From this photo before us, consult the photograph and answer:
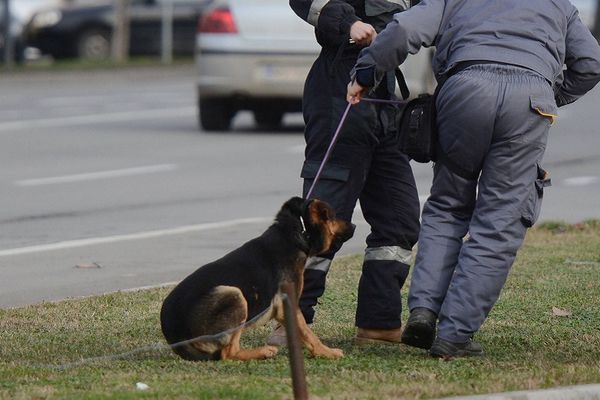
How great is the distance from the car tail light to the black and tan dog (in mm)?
10494

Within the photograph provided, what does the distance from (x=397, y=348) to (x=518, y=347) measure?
511 millimetres

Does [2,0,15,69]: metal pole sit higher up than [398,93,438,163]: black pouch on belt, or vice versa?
[398,93,438,163]: black pouch on belt

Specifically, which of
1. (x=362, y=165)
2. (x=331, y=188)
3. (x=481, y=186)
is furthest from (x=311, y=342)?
(x=481, y=186)

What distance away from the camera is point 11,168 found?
14.3m

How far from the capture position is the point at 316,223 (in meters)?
6.31

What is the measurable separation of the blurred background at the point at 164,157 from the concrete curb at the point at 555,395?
324 cm

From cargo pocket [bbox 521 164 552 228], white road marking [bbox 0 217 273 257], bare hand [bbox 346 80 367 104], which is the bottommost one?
white road marking [bbox 0 217 273 257]

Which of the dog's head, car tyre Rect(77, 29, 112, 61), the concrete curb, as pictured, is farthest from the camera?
car tyre Rect(77, 29, 112, 61)

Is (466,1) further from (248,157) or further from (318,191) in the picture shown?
(248,157)

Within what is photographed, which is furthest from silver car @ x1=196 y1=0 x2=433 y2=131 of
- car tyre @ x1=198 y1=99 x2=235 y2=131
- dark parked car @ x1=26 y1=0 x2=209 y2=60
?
dark parked car @ x1=26 y1=0 x2=209 y2=60

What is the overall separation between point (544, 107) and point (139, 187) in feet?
24.0

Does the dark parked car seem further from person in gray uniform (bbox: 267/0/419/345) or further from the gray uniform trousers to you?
the gray uniform trousers

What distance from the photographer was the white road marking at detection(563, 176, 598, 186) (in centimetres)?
1336

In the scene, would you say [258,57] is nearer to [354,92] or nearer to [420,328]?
[354,92]
